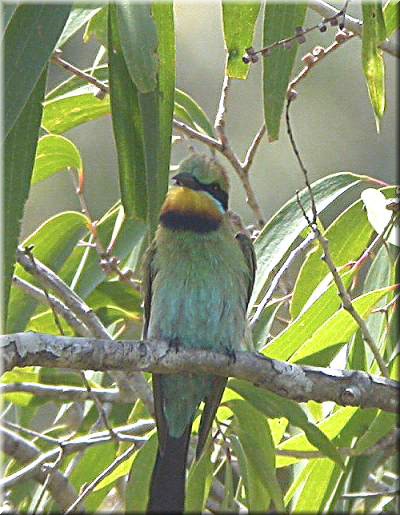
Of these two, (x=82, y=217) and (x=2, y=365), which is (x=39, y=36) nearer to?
(x=2, y=365)

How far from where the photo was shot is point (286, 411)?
1761mm

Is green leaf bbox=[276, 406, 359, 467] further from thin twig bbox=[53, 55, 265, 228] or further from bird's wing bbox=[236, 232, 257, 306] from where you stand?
thin twig bbox=[53, 55, 265, 228]

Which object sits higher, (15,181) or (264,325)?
(15,181)

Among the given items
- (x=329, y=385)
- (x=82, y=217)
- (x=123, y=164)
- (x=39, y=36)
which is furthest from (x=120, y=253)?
(x=39, y=36)

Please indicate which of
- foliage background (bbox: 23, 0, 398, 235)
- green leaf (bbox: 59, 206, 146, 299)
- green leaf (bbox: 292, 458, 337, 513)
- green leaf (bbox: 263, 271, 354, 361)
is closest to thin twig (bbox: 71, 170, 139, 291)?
green leaf (bbox: 59, 206, 146, 299)

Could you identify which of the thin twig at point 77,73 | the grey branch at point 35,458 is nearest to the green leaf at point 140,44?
the thin twig at point 77,73

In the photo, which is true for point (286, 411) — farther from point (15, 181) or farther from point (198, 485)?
point (15, 181)

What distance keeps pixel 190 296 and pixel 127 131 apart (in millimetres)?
388

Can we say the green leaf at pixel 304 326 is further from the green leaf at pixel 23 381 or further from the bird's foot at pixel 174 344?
the green leaf at pixel 23 381

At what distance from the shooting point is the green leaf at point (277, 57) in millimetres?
1795

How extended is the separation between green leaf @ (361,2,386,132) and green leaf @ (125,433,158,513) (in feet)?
2.10

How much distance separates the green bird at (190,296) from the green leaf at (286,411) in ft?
0.14

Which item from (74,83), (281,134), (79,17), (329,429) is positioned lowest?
(329,429)

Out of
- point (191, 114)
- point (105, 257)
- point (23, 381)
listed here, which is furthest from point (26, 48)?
point (23, 381)
